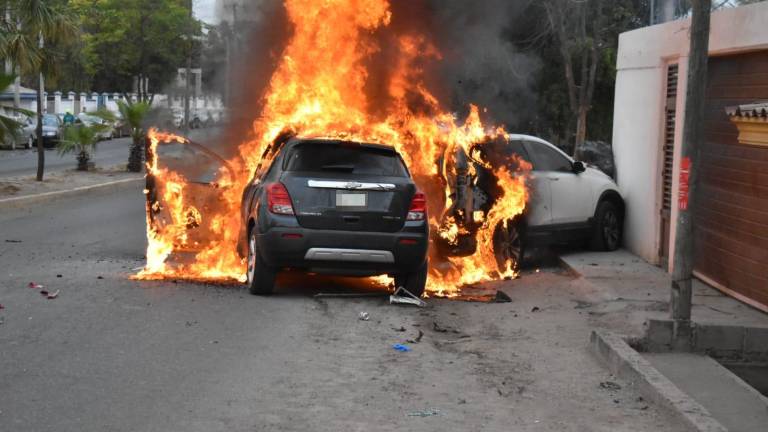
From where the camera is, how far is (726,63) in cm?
1138

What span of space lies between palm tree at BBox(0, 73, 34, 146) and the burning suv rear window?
11620 millimetres

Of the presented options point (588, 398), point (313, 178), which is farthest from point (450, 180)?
point (588, 398)

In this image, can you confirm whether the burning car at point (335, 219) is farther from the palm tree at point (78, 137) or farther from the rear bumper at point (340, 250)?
the palm tree at point (78, 137)

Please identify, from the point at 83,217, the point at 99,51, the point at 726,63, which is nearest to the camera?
the point at 726,63

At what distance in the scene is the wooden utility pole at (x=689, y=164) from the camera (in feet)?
27.4

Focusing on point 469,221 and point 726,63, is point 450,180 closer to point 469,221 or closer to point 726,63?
point 469,221

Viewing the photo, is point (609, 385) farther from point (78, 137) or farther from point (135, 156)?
point (135, 156)

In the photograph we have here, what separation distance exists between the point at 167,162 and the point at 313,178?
2.97 meters

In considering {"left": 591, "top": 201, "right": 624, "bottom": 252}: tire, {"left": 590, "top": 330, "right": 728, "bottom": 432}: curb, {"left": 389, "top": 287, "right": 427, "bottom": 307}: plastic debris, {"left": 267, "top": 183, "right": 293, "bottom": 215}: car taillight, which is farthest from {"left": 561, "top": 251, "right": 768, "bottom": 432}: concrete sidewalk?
{"left": 267, "top": 183, "right": 293, "bottom": 215}: car taillight

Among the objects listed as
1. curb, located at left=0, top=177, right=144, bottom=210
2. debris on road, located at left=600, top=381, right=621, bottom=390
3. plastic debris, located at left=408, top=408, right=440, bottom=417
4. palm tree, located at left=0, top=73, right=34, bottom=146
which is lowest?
debris on road, located at left=600, top=381, right=621, bottom=390

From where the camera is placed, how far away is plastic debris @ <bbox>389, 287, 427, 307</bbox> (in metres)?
10.6

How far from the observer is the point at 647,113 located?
46.8 feet

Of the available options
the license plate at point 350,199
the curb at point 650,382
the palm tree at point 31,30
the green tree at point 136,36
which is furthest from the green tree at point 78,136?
the green tree at point 136,36

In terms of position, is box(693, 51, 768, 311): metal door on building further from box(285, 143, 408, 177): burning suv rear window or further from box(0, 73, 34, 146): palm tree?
box(0, 73, 34, 146): palm tree
